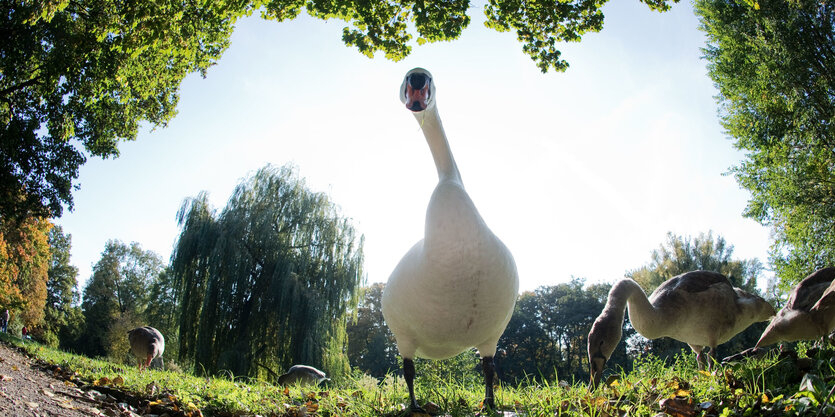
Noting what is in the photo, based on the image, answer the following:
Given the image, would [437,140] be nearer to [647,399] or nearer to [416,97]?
[416,97]

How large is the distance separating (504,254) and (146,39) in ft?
15.6

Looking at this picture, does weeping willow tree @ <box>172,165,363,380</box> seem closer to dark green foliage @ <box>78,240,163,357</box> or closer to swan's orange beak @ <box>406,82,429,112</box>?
swan's orange beak @ <box>406,82,429,112</box>

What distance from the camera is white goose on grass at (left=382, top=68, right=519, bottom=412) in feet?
10.8

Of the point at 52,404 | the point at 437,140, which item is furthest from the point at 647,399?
the point at 52,404

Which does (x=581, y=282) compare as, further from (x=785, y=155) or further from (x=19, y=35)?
(x=19, y=35)

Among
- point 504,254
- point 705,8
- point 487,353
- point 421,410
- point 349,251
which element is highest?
point 705,8

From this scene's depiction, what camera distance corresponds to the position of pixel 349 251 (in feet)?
53.6

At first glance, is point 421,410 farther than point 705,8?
No

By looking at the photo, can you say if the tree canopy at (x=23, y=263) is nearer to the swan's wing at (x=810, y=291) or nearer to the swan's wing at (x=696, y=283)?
the swan's wing at (x=696, y=283)

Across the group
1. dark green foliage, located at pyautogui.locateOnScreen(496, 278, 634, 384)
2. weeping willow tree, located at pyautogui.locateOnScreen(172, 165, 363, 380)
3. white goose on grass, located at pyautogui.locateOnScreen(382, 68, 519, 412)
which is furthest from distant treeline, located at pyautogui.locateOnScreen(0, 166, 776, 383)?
dark green foliage, located at pyautogui.locateOnScreen(496, 278, 634, 384)

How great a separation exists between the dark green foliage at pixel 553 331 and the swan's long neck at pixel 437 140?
37.4m

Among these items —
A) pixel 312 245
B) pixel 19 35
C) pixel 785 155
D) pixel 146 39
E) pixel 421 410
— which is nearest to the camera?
pixel 421 410

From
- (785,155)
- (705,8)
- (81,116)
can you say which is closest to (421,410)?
(81,116)

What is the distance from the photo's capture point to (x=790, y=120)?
11.8 meters
